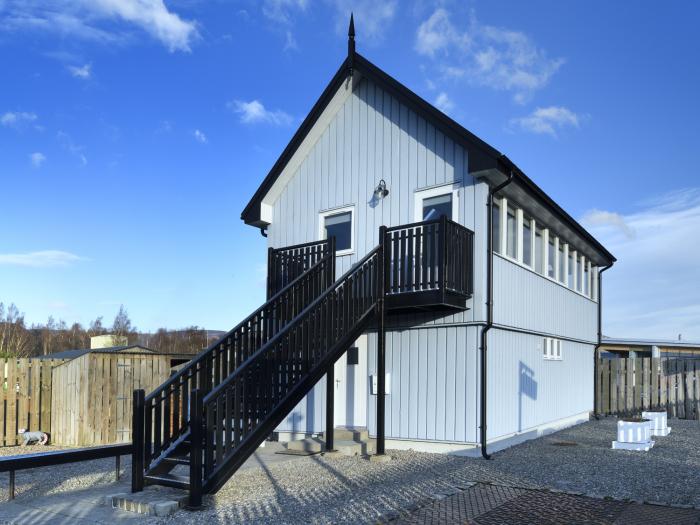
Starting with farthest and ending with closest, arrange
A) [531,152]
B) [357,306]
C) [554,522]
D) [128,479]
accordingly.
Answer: [531,152] < [357,306] < [128,479] < [554,522]

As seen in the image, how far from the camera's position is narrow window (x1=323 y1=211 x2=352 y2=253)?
41.9ft

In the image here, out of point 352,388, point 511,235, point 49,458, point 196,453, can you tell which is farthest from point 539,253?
point 49,458

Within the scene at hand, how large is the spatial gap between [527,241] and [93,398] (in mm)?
10160

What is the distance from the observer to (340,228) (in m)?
13.0

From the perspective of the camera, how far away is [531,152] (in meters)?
15.1

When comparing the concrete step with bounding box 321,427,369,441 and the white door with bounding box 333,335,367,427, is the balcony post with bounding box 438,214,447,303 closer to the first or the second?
the white door with bounding box 333,335,367,427

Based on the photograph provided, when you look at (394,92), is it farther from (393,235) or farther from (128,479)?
(128,479)

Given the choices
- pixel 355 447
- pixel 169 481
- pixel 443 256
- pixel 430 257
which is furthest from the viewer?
pixel 355 447

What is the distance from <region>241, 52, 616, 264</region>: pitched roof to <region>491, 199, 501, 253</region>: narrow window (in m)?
0.64

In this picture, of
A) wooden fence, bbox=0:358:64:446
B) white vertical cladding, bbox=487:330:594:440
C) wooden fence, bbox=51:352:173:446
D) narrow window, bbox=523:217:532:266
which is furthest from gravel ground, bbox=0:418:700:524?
narrow window, bbox=523:217:532:266

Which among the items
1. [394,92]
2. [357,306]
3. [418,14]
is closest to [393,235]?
[357,306]

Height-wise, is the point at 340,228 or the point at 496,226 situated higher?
the point at 340,228

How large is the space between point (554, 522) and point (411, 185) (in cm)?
703

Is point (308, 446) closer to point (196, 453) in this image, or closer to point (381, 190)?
point (196, 453)
